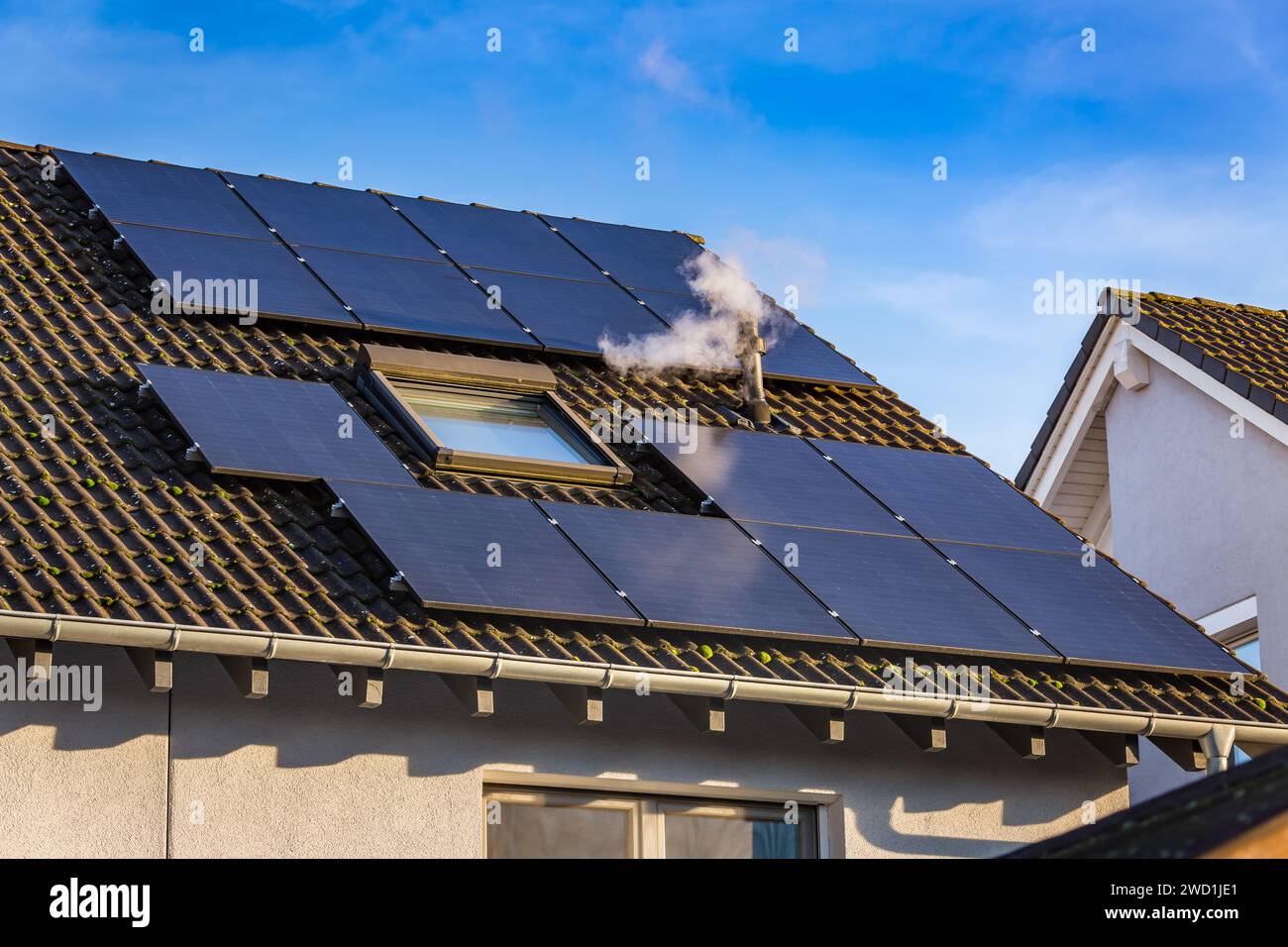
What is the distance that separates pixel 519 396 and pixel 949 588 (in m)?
3.43

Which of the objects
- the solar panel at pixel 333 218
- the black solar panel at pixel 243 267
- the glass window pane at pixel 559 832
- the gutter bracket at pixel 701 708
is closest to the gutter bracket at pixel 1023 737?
the gutter bracket at pixel 701 708

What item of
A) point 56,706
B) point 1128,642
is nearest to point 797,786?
point 1128,642

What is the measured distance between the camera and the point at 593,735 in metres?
10.1

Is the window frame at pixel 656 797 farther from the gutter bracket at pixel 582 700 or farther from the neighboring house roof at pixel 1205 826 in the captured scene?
the neighboring house roof at pixel 1205 826

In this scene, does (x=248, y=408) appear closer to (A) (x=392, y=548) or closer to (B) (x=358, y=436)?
(B) (x=358, y=436)

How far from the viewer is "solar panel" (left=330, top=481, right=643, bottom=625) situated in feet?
31.9

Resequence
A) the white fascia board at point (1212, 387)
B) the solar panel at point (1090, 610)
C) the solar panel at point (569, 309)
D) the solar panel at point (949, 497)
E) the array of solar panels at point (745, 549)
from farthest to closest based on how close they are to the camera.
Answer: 1. the white fascia board at point (1212, 387)
2. the solar panel at point (569, 309)
3. the solar panel at point (949, 497)
4. the solar panel at point (1090, 610)
5. the array of solar panels at point (745, 549)

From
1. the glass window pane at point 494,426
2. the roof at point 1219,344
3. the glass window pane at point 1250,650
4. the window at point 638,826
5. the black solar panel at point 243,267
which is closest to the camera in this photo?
the window at point 638,826

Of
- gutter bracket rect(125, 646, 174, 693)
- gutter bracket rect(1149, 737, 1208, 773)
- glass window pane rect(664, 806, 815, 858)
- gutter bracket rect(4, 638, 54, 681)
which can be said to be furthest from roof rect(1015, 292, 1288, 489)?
gutter bracket rect(4, 638, 54, 681)

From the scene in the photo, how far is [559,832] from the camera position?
32.9 ft

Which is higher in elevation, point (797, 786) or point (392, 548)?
point (392, 548)

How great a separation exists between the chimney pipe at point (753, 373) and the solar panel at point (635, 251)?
1.47m

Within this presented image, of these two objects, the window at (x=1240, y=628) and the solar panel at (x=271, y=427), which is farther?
the window at (x=1240, y=628)

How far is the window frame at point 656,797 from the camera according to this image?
A: 989cm
